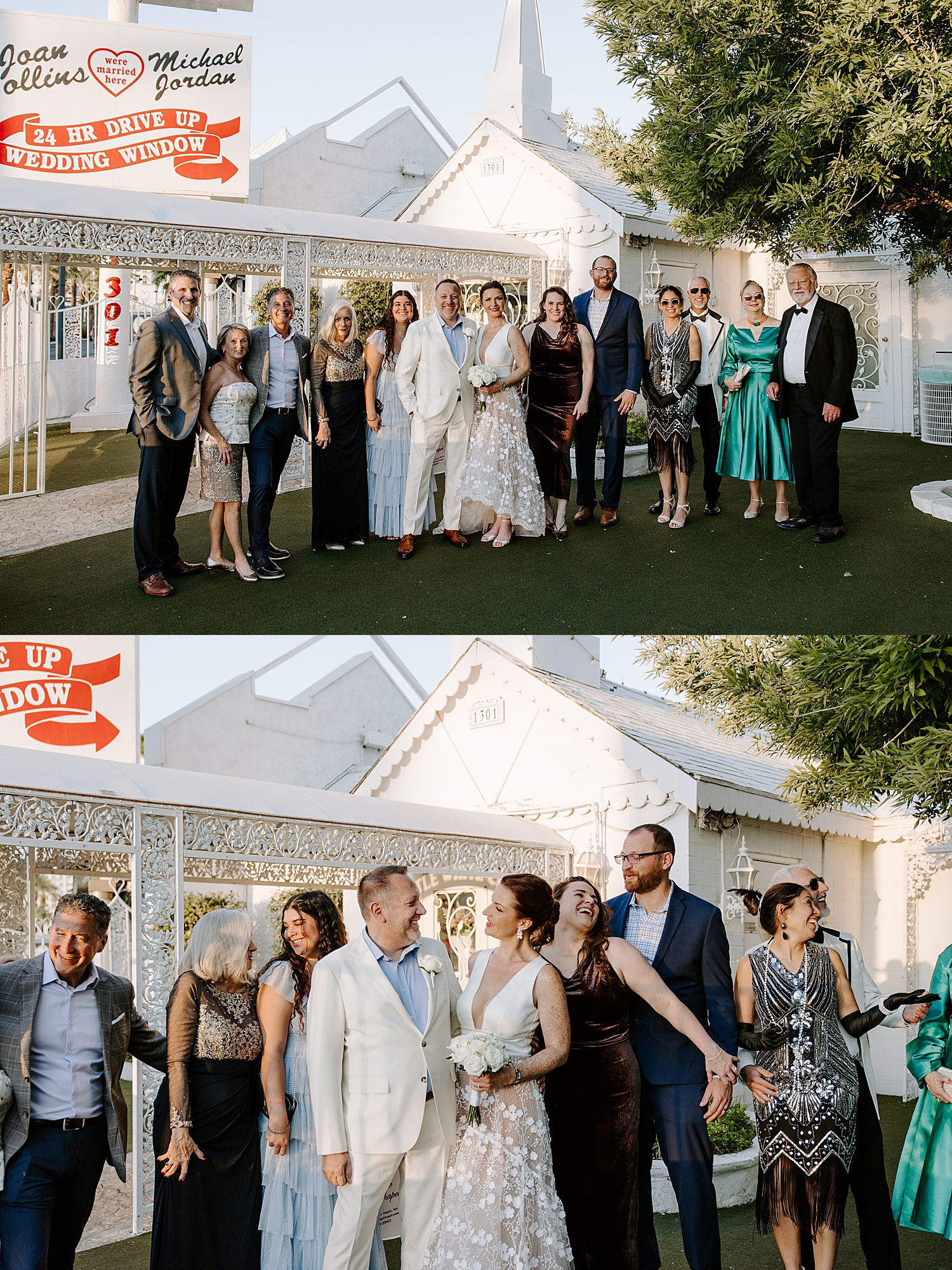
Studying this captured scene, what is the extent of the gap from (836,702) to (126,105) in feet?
61.7

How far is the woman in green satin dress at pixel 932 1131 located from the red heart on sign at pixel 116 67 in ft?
68.4

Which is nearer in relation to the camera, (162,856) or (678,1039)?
(678,1039)

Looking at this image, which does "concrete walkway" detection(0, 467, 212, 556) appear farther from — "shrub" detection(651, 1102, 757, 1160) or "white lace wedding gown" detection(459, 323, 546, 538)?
"shrub" detection(651, 1102, 757, 1160)

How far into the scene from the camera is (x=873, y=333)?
17.0m

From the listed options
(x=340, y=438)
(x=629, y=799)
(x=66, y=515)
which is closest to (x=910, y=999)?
(x=340, y=438)

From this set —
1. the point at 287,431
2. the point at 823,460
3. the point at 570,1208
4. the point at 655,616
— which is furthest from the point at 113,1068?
the point at 823,460

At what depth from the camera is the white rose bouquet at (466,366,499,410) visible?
27.5ft

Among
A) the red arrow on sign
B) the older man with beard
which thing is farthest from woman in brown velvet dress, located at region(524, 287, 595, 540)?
the red arrow on sign

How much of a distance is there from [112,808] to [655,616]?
3514 mm

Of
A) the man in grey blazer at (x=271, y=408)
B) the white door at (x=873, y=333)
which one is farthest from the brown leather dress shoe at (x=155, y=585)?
the white door at (x=873, y=333)

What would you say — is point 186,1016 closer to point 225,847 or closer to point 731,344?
point 225,847

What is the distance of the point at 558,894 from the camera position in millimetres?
4473

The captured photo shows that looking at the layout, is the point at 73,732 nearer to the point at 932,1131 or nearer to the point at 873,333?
the point at 873,333

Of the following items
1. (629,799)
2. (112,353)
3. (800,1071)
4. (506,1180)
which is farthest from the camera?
(112,353)
